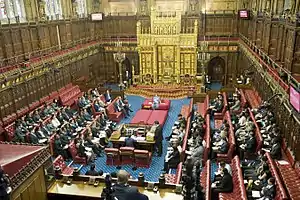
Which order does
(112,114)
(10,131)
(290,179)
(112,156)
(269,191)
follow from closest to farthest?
(269,191)
(290,179)
(112,156)
(10,131)
(112,114)

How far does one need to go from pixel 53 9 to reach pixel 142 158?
588 inches

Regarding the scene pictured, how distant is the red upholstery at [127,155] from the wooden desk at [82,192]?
13.8 ft

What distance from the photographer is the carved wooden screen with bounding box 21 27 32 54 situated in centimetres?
1817

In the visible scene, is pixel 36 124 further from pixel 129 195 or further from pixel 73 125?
pixel 129 195

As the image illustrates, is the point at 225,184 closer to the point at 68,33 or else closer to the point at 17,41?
the point at 17,41

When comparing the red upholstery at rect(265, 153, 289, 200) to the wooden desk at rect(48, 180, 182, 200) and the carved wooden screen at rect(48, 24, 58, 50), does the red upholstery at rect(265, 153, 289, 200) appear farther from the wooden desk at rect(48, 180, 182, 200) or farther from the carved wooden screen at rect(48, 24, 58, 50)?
the carved wooden screen at rect(48, 24, 58, 50)

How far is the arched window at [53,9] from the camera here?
21066 mm

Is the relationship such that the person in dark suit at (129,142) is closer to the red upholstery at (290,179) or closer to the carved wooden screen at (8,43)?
the red upholstery at (290,179)

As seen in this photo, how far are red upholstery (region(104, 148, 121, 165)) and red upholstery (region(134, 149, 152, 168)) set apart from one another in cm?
74

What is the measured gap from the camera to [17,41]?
17734 millimetres

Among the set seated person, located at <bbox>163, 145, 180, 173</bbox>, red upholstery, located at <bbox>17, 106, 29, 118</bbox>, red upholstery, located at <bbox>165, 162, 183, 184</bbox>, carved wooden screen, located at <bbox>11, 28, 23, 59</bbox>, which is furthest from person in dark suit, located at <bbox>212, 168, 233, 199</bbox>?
carved wooden screen, located at <bbox>11, 28, 23, 59</bbox>

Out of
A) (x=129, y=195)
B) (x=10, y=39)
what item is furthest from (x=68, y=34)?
(x=129, y=195)

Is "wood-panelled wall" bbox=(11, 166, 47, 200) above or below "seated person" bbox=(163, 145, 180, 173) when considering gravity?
above

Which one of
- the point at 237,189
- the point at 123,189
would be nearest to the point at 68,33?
the point at 237,189
